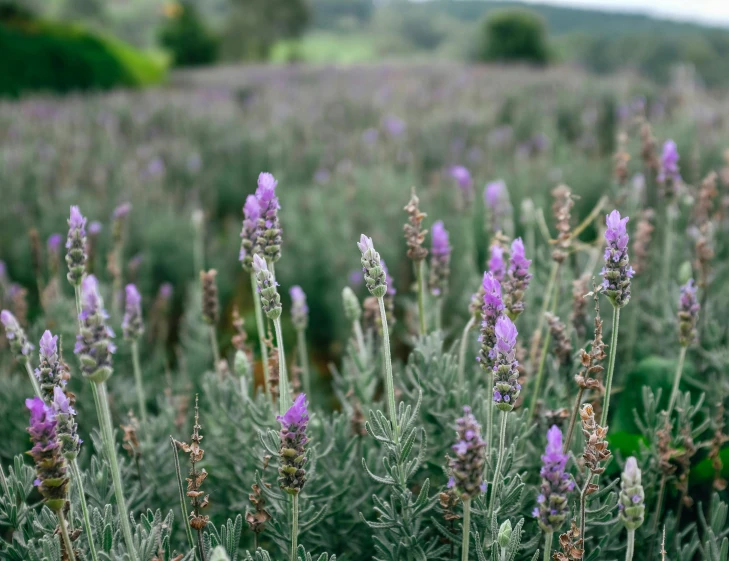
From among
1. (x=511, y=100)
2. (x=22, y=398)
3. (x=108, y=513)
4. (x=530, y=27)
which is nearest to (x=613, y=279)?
(x=108, y=513)

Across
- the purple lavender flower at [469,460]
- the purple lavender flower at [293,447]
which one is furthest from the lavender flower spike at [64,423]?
the purple lavender flower at [469,460]

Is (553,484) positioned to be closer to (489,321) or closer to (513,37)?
(489,321)

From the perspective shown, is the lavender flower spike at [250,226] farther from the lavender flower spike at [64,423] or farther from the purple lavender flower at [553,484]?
the purple lavender flower at [553,484]

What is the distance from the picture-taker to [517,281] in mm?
1116

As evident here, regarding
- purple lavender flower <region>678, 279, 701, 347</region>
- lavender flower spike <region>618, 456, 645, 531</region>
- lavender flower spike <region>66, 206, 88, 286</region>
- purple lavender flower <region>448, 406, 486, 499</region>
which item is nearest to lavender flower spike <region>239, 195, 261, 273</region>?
lavender flower spike <region>66, 206, 88, 286</region>

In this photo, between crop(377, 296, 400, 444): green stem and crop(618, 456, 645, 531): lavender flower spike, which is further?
crop(377, 296, 400, 444): green stem

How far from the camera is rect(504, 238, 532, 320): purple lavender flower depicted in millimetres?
1105

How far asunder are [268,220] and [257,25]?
31.6 m

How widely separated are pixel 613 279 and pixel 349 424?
2.36 ft

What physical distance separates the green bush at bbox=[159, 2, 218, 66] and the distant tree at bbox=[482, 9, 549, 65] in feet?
33.5

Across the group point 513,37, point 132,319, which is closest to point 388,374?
point 132,319

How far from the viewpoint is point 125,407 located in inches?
73.9

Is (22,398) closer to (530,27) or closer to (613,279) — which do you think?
(613,279)

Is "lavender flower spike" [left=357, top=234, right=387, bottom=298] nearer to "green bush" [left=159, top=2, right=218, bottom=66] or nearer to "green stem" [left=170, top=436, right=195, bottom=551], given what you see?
"green stem" [left=170, top=436, right=195, bottom=551]
